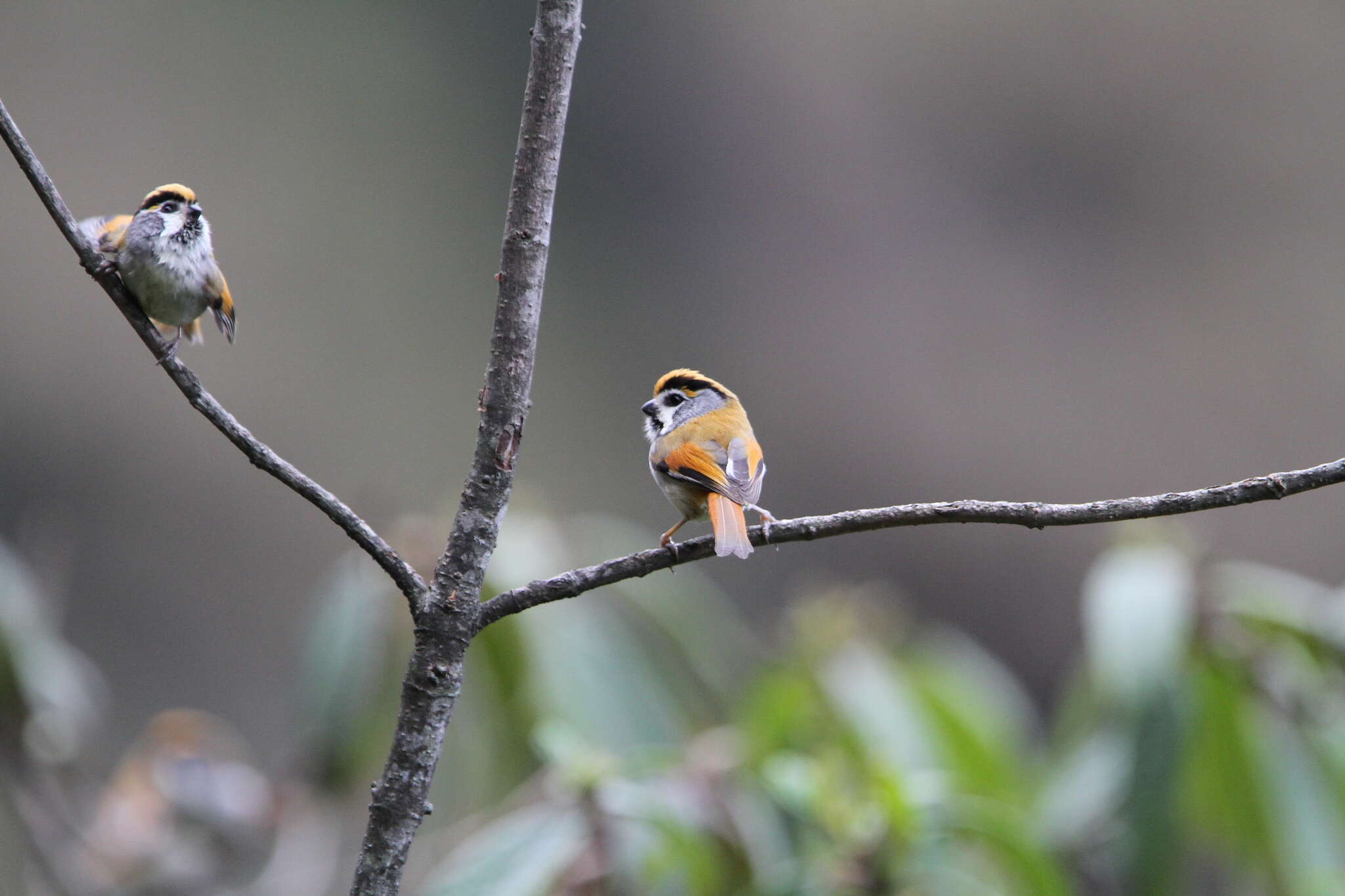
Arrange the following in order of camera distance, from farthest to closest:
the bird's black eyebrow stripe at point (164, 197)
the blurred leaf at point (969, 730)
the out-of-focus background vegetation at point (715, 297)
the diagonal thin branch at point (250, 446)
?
the out-of-focus background vegetation at point (715, 297)
the blurred leaf at point (969, 730)
the bird's black eyebrow stripe at point (164, 197)
the diagonal thin branch at point (250, 446)

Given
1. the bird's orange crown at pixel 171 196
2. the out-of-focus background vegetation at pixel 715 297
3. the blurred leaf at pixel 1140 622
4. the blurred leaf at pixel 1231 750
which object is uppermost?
the out-of-focus background vegetation at pixel 715 297

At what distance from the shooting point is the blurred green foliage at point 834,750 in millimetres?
2625

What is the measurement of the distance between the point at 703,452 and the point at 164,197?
126 cm

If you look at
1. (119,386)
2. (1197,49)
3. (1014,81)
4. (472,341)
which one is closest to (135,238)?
(119,386)

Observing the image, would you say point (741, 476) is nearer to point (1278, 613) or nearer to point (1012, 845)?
point (1012, 845)

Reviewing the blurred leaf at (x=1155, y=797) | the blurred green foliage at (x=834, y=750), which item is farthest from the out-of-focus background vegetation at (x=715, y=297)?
the blurred leaf at (x=1155, y=797)

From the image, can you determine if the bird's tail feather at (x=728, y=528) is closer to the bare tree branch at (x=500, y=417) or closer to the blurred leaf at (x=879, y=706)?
the bare tree branch at (x=500, y=417)

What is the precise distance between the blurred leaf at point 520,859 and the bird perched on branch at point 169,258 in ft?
4.31

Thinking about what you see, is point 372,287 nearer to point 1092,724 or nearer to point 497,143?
point 497,143

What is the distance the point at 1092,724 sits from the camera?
3.68 meters

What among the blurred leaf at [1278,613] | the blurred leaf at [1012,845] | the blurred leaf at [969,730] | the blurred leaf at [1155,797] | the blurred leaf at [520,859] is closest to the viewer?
the blurred leaf at [520,859]

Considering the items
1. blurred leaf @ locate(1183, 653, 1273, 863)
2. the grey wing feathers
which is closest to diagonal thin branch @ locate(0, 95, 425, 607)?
the grey wing feathers

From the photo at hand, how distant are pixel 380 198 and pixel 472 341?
1.37 meters

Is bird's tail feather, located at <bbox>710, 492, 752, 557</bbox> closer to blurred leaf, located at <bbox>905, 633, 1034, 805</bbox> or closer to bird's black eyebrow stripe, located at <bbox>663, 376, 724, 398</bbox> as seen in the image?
bird's black eyebrow stripe, located at <bbox>663, 376, 724, 398</bbox>
